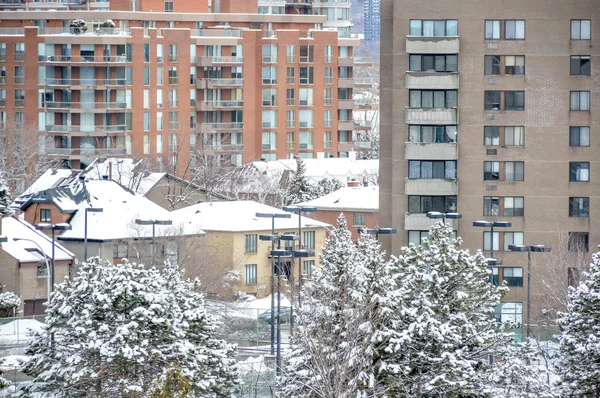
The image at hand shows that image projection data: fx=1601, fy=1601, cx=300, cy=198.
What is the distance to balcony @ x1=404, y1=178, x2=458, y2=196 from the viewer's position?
Result: 224ft

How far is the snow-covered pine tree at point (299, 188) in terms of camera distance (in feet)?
341

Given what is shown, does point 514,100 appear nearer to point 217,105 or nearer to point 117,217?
point 117,217

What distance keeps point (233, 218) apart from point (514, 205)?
17.2 m

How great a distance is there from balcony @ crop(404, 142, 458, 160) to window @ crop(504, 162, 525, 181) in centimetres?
230

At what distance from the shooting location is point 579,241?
68.1 meters

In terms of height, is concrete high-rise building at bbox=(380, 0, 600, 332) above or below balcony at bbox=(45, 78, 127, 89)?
below

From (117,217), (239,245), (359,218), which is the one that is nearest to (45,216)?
(117,217)

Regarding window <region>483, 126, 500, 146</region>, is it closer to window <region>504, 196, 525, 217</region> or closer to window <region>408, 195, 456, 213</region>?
window <region>504, 196, 525, 217</region>

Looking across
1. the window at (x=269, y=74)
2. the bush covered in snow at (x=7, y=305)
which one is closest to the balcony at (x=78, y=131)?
the window at (x=269, y=74)

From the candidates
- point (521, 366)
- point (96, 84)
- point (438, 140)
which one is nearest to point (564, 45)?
point (438, 140)

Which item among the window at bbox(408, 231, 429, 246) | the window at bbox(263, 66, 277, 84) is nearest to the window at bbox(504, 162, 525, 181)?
the window at bbox(408, 231, 429, 246)

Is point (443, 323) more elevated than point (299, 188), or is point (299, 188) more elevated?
point (299, 188)

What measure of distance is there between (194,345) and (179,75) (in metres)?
94.7

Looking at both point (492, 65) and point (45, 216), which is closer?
point (492, 65)
